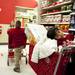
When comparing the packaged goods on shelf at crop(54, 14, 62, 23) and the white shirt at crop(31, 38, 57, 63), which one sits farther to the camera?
the packaged goods on shelf at crop(54, 14, 62, 23)

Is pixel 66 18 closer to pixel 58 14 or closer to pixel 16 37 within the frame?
pixel 58 14

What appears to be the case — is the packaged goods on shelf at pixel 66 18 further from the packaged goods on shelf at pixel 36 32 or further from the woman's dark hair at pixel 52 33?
the woman's dark hair at pixel 52 33

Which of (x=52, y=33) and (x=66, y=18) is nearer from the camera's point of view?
(x=52, y=33)

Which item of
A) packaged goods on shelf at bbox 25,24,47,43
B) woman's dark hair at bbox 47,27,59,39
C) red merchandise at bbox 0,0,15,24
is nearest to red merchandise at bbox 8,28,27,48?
packaged goods on shelf at bbox 25,24,47,43

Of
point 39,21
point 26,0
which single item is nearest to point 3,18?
point 26,0

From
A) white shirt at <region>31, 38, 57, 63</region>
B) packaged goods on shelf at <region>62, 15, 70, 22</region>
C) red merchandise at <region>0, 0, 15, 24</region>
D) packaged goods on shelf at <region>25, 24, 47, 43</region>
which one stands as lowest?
white shirt at <region>31, 38, 57, 63</region>

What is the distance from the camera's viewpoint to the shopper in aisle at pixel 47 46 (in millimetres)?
3577

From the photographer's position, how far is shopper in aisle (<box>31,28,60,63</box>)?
141 inches

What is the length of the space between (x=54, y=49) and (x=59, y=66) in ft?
1.19

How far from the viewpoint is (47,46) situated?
3646 millimetres

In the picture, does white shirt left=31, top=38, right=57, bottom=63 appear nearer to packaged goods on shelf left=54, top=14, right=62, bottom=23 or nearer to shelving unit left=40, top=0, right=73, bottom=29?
shelving unit left=40, top=0, right=73, bottom=29

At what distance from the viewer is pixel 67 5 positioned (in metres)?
5.79

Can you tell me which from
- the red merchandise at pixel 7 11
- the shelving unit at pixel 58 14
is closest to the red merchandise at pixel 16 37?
the shelving unit at pixel 58 14

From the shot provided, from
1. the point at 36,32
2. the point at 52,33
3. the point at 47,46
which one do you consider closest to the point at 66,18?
the point at 36,32
